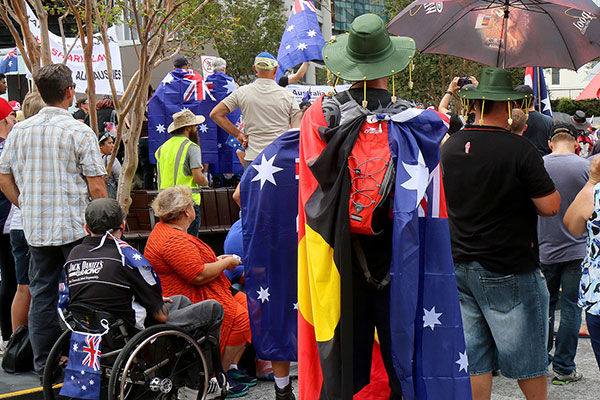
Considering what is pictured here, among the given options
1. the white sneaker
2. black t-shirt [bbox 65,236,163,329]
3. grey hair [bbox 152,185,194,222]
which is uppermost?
grey hair [bbox 152,185,194,222]

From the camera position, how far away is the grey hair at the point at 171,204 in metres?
5.24

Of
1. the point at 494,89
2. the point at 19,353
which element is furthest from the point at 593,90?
the point at 19,353

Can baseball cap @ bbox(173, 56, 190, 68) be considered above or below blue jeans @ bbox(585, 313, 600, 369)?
above

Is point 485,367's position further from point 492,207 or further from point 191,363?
point 191,363

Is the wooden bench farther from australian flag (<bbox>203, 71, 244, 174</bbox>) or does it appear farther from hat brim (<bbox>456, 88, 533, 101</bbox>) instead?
hat brim (<bbox>456, 88, 533, 101</bbox>)


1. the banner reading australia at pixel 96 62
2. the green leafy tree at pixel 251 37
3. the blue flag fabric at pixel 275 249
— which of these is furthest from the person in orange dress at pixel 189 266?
the green leafy tree at pixel 251 37

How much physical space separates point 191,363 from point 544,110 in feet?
20.4

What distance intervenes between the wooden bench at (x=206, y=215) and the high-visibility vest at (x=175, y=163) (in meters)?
0.75

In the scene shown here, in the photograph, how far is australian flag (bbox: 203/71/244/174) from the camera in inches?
415

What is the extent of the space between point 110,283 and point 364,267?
5.79 feet

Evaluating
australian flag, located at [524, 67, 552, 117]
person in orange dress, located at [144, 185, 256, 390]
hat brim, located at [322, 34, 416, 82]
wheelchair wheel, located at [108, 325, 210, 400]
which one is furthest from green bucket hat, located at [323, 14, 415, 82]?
australian flag, located at [524, 67, 552, 117]

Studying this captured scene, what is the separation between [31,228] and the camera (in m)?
5.05

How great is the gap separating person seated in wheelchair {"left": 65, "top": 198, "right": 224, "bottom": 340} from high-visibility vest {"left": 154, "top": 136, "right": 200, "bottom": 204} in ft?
9.74

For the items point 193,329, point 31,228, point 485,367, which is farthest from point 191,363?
point 485,367
